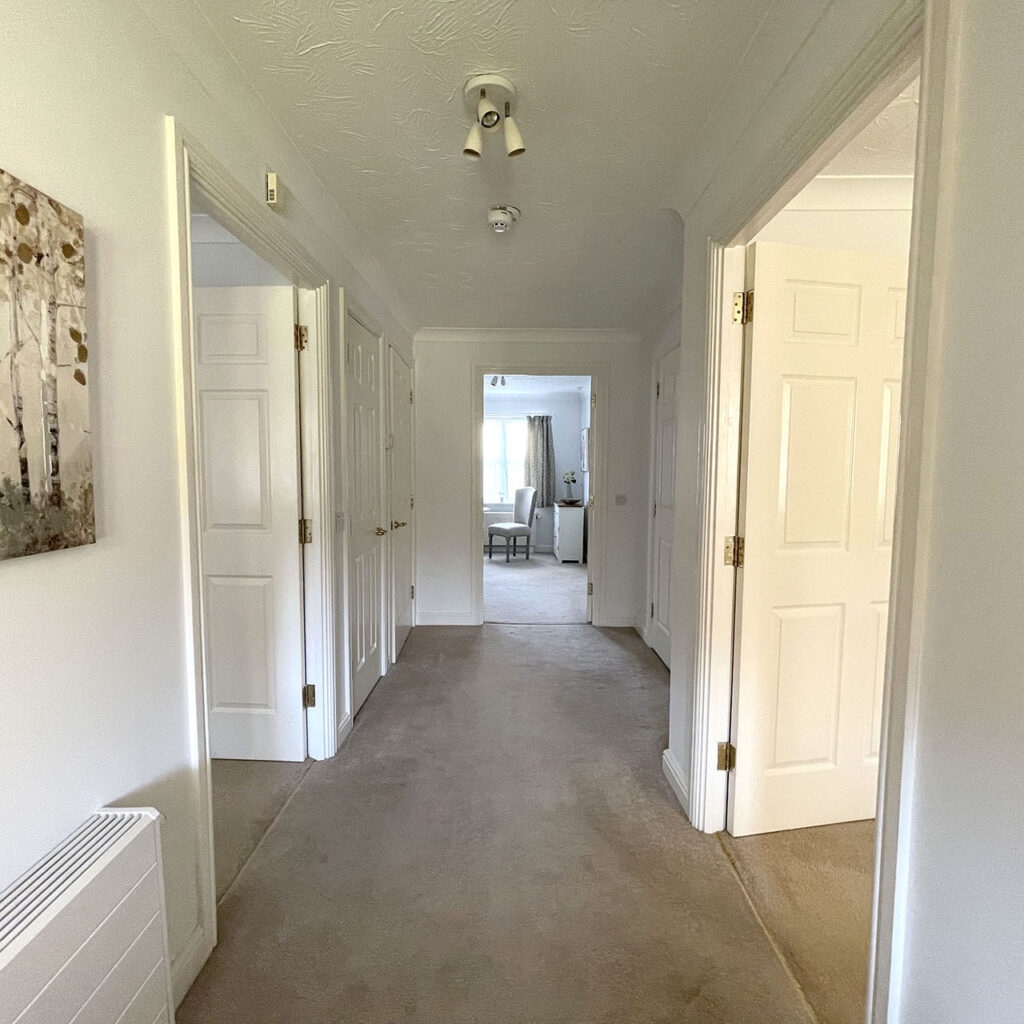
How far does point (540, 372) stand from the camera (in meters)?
4.24

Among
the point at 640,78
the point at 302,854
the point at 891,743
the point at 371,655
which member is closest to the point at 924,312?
the point at 891,743

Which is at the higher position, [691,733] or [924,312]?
[924,312]

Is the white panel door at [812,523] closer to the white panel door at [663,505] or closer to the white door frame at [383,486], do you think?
the white panel door at [663,505]

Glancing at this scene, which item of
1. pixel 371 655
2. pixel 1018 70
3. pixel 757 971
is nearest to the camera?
pixel 1018 70

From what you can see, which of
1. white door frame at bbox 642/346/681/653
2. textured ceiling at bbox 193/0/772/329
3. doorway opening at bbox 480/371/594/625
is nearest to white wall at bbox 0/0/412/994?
textured ceiling at bbox 193/0/772/329

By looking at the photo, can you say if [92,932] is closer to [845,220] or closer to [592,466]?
[845,220]

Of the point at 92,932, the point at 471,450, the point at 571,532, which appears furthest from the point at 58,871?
the point at 571,532

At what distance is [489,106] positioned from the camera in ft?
4.89

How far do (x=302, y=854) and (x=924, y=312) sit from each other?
86.0 inches

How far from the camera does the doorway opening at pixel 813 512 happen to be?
177 cm

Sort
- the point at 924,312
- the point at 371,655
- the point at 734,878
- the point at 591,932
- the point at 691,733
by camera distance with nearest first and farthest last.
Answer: the point at 924,312 < the point at 591,932 < the point at 734,878 < the point at 691,733 < the point at 371,655

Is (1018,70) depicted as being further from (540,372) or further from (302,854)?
(540,372)

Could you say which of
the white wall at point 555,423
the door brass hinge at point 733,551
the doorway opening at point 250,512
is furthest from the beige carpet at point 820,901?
the white wall at point 555,423

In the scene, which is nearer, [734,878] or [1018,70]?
[1018,70]
